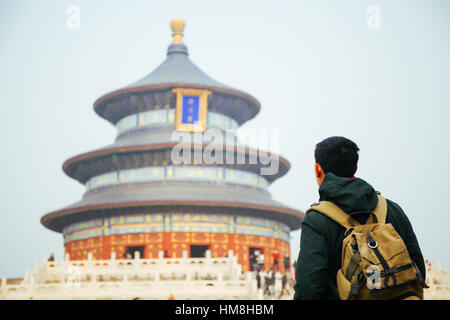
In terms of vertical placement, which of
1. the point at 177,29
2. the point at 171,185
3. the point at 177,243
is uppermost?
the point at 177,29

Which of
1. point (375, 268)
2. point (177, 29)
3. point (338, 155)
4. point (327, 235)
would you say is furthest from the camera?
point (177, 29)

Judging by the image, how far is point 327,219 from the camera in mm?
3350

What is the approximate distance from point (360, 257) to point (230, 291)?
16.6 meters

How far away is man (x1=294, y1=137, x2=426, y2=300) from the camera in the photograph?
3.22m

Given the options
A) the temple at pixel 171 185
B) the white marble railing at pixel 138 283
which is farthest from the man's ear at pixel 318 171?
the temple at pixel 171 185

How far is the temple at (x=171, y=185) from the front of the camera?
102 ft

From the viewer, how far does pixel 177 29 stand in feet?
131

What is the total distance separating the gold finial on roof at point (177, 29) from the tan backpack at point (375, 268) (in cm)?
3714

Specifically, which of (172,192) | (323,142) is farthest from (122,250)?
(323,142)

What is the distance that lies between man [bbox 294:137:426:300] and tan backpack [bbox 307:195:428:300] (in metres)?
0.08

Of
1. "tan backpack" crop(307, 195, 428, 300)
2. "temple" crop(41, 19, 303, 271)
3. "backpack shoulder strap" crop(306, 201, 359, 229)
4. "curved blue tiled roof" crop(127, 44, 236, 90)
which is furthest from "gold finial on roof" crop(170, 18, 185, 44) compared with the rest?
"tan backpack" crop(307, 195, 428, 300)

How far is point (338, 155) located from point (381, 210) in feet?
1.28

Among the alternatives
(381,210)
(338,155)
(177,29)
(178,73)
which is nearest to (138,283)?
(338,155)

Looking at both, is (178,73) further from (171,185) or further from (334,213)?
(334,213)
